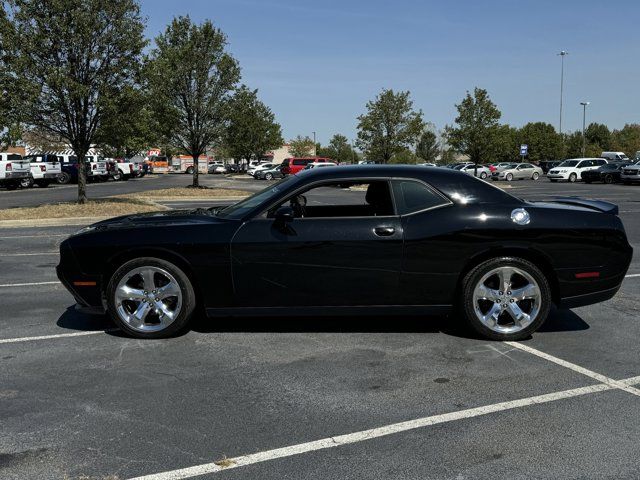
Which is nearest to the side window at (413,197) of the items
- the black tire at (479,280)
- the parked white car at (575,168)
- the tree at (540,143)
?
the black tire at (479,280)

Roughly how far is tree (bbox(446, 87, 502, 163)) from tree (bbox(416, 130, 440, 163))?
3672 centimetres

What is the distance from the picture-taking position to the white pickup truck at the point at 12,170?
3173 cm

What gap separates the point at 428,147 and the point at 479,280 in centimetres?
7664

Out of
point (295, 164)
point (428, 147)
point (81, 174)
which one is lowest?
point (81, 174)

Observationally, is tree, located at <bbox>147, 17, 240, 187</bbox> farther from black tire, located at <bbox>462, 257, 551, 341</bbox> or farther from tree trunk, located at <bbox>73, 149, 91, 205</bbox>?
black tire, located at <bbox>462, 257, 551, 341</bbox>

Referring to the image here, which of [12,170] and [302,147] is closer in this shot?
[12,170]

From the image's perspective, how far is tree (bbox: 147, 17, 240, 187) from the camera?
24953 millimetres

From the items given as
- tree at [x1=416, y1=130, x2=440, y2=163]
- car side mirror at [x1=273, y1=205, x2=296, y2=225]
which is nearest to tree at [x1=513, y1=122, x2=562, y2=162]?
tree at [x1=416, y1=130, x2=440, y2=163]

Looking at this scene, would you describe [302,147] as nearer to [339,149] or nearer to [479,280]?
[339,149]

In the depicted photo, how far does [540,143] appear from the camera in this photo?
84125 mm

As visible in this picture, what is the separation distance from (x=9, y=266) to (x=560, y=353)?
25.9 ft

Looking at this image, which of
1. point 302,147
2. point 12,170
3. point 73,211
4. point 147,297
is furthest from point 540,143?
point 147,297

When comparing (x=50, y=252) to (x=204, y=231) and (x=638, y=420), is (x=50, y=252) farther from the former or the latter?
(x=638, y=420)

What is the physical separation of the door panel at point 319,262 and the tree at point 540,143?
84.0 meters
